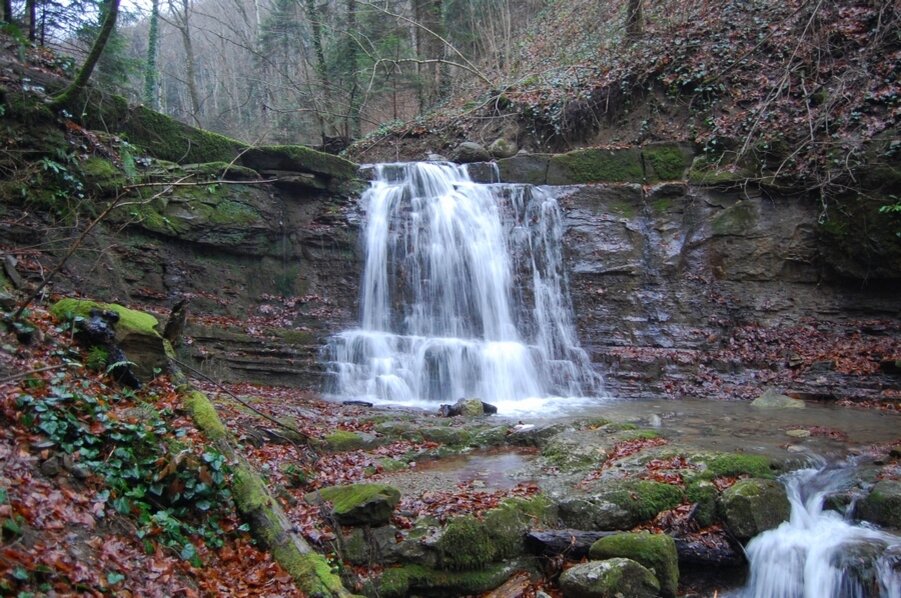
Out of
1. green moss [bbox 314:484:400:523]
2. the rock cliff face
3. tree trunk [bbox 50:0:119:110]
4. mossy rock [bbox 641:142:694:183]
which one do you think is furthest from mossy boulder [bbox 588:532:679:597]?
mossy rock [bbox 641:142:694:183]

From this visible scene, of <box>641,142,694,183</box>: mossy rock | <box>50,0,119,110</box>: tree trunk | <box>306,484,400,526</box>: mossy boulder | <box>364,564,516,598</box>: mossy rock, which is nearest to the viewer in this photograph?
<box>364,564,516,598</box>: mossy rock

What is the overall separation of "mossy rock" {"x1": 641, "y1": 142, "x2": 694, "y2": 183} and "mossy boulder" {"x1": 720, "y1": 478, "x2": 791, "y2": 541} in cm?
993

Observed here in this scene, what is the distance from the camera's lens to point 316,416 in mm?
8602

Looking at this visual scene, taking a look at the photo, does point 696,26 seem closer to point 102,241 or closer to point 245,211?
point 245,211

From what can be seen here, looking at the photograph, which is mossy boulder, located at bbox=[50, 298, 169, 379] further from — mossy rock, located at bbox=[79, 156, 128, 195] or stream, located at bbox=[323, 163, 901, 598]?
mossy rock, located at bbox=[79, 156, 128, 195]

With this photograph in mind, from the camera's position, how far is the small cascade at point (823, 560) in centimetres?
507

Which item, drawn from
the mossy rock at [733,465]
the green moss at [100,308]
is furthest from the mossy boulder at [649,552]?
the green moss at [100,308]

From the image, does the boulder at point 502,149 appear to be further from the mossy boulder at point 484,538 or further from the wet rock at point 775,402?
the mossy boulder at point 484,538

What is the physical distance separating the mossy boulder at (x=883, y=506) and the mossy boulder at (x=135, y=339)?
6901 mm

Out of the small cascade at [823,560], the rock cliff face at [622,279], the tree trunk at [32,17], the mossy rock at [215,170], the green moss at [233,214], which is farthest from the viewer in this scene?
the green moss at [233,214]

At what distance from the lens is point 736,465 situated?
6352 mm

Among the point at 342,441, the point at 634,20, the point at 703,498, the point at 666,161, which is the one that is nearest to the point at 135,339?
the point at 342,441

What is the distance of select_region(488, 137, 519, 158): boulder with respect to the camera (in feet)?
57.2

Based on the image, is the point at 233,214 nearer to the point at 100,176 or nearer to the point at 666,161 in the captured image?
the point at 100,176
